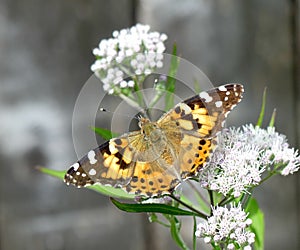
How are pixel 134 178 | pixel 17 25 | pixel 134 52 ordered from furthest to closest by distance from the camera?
pixel 17 25
pixel 134 52
pixel 134 178

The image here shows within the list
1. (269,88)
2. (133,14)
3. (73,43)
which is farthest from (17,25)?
(269,88)

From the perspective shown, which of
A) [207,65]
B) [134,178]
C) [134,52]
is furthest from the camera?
[207,65]

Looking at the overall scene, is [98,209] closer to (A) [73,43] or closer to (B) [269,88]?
(A) [73,43]

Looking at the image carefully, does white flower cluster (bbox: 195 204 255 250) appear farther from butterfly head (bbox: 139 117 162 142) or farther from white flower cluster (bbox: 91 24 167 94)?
white flower cluster (bbox: 91 24 167 94)

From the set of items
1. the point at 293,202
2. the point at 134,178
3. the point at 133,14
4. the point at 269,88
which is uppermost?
the point at 133,14

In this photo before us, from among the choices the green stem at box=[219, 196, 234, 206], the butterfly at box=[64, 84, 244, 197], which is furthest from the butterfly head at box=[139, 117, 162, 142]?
the green stem at box=[219, 196, 234, 206]

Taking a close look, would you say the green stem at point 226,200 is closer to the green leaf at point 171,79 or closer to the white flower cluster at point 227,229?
the white flower cluster at point 227,229
